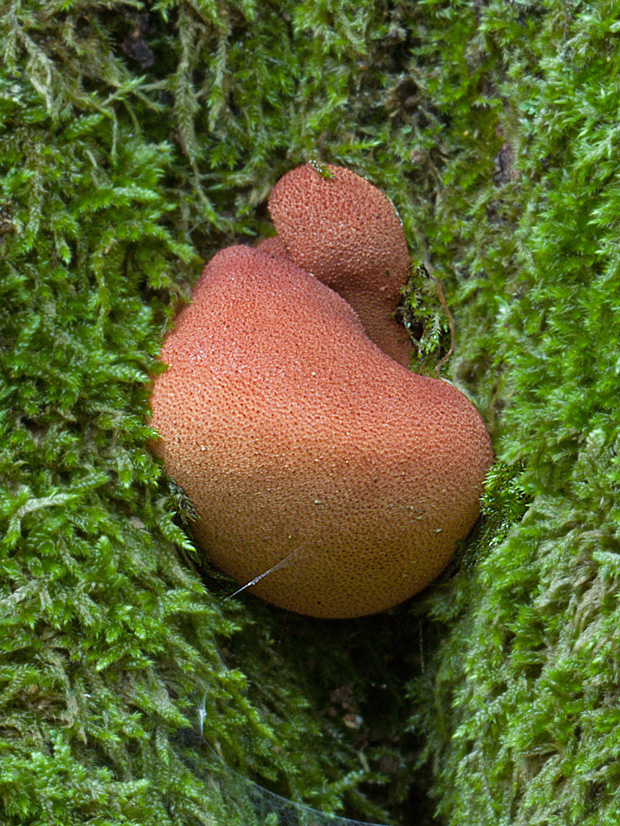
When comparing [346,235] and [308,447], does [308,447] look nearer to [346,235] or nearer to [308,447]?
[308,447]

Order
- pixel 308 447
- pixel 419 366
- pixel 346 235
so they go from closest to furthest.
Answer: pixel 308 447 < pixel 346 235 < pixel 419 366

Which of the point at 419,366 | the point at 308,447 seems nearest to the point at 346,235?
the point at 419,366

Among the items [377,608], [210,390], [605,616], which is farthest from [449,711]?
[210,390]

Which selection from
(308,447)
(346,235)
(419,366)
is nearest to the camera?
(308,447)

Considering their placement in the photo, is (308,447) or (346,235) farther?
(346,235)

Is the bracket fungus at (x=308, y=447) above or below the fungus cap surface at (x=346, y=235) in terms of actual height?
below

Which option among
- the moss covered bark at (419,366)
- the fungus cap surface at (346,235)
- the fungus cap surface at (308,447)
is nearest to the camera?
the moss covered bark at (419,366)

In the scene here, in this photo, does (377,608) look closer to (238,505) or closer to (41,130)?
(238,505)
